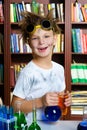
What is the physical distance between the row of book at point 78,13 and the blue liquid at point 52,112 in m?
2.09

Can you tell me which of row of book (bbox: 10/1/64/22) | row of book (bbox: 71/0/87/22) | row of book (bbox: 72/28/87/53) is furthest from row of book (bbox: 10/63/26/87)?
row of book (bbox: 71/0/87/22)

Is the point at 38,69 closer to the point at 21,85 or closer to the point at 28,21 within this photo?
the point at 21,85

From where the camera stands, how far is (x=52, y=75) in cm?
161

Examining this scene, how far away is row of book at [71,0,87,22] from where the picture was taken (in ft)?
10.9

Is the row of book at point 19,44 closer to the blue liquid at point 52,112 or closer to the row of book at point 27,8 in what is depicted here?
the row of book at point 27,8

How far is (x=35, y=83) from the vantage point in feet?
5.11

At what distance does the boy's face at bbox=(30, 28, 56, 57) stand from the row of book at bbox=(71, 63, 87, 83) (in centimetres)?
178

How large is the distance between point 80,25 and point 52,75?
6.77 feet

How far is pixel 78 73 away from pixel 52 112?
6.65ft

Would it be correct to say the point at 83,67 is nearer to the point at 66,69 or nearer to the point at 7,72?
the point at 66,69

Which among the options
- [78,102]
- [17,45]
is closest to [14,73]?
[17,45]

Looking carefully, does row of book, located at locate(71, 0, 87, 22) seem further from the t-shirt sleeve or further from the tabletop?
the tabletop

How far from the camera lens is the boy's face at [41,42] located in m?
1.59

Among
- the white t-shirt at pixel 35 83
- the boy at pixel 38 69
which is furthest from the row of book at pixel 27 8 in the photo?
the white t-shirt at pixel 35 83
